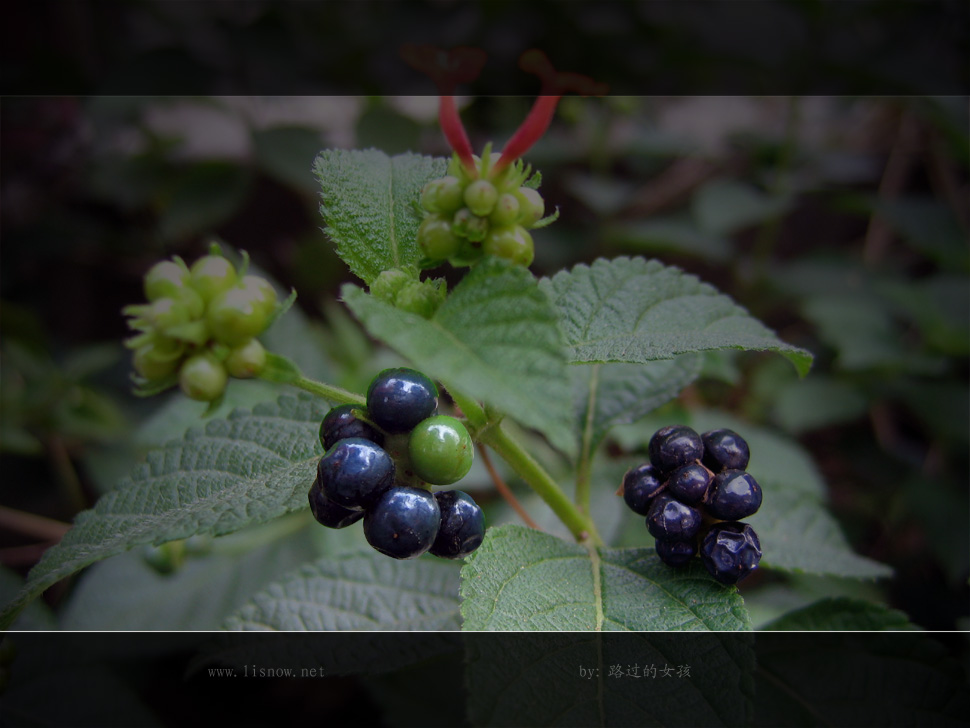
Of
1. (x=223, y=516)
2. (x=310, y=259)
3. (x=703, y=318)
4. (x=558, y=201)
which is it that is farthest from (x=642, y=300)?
(x=558, y=201)

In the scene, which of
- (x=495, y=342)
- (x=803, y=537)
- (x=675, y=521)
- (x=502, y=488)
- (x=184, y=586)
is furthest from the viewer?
(x=184, y=586)

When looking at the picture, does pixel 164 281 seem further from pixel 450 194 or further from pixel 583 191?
pixel 583 191

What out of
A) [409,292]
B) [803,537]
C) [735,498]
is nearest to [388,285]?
[409,292]

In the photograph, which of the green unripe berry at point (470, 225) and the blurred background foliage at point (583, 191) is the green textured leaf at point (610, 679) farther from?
the blurred background foliage at point (583, 191)

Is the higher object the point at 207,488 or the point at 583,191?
the point at 583,191

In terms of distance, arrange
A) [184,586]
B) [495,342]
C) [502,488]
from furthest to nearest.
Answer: [184,586], [502,488], [495,342]

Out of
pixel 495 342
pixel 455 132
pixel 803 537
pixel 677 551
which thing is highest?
pixel 455 132

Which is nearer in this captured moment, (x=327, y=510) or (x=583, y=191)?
(x=327, y=510)

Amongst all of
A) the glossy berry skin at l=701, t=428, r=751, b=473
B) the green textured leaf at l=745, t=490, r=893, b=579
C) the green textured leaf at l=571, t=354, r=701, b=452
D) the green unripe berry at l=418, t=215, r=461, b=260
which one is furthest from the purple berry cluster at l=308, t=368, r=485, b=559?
the green textured leaf at l=745, t=490, r=893, b=579
